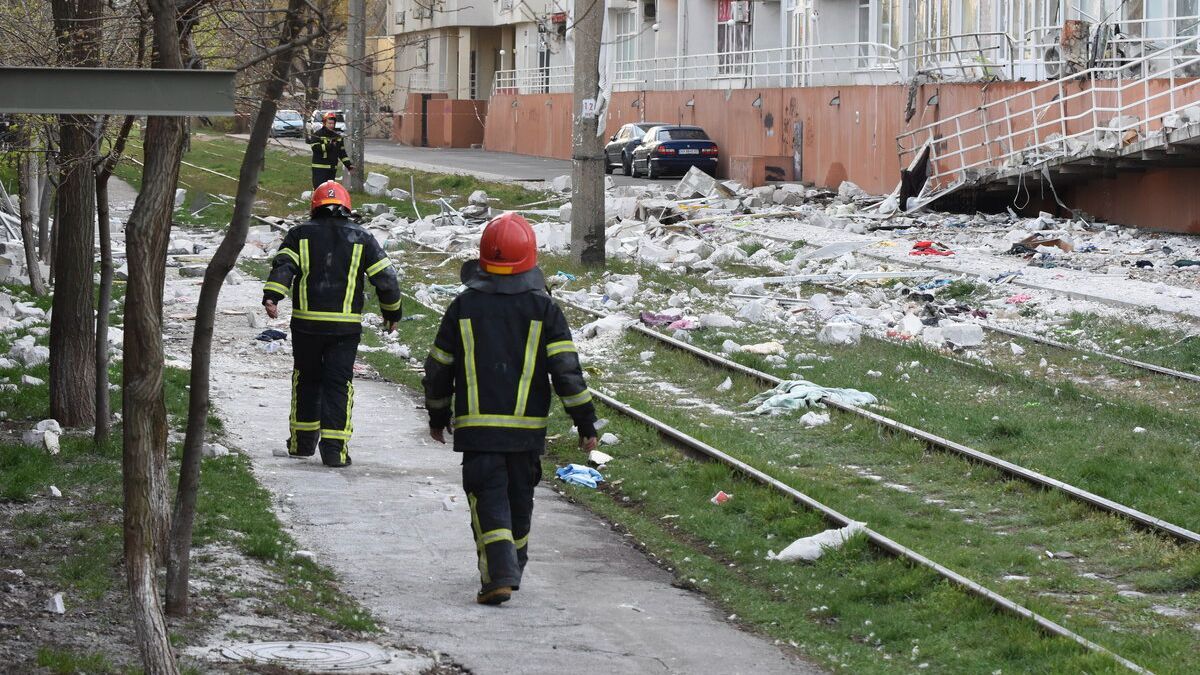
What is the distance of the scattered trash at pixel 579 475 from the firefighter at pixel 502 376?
3.17m

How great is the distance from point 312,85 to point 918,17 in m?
34.0

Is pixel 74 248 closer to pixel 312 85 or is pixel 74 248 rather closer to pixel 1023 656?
pixel 312 85

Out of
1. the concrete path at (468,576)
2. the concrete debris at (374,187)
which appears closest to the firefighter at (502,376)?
the concrete path at (468,576)

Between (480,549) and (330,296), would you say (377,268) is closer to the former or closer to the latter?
(330,296)

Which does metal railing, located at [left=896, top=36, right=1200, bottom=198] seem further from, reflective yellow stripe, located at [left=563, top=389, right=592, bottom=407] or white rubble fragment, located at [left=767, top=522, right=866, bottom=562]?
reflective yellow stripe, located at [left=563, top=389, right=592, bottom=407]

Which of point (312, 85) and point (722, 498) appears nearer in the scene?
point (312, 85)

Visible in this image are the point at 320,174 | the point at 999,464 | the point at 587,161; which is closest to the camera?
the point at 999,464

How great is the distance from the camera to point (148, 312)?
608cm

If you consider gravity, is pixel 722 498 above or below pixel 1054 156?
below

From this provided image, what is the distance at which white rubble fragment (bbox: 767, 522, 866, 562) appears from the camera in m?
8.35

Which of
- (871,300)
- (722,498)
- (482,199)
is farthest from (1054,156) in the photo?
(722,498)

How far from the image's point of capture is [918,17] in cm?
4022

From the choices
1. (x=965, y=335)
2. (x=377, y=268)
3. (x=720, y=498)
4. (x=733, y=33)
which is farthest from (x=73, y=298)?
(x=733, y=33)

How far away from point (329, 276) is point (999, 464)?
444 centimetres
